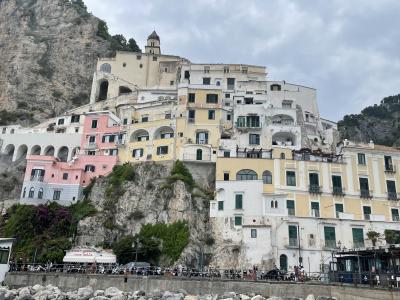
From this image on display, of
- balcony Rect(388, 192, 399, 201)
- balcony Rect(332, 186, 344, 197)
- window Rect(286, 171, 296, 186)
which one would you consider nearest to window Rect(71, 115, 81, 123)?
window Rect(286, 171, 296, 186)

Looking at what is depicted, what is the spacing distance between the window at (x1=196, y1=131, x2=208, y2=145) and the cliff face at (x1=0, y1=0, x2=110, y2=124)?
33441mm

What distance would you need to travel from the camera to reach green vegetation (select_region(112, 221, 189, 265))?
132 ft

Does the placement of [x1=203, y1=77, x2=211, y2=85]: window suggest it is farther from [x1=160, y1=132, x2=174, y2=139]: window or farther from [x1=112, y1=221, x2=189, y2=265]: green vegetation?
[x1=112, y1=221, x2=189, y2=265]: green vegetation

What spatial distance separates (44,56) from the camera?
277 ft

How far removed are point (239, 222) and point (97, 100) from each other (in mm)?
39146

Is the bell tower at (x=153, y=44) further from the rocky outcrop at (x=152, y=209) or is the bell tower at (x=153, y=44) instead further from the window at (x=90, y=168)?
the rocky outcrop at (x=152, y=209)

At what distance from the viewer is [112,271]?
34531mm

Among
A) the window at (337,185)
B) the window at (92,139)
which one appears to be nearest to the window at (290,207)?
the window at (337,185)

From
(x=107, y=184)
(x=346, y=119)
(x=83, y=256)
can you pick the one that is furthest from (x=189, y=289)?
(x=346, y=119)

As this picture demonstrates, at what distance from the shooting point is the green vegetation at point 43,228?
43031 millimetres

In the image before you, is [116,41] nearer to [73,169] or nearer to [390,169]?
[73,169]

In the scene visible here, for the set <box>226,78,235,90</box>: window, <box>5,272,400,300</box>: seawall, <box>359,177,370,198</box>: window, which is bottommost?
<box>5,272,400,300</box>: seawall

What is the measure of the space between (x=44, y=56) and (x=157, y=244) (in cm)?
5714

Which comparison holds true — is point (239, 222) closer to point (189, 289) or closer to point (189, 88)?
point (189, 289)
